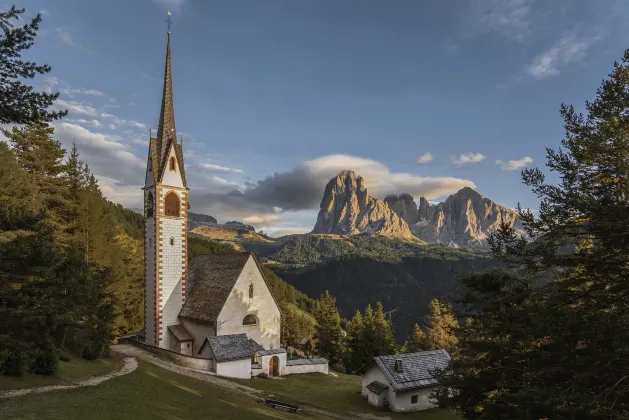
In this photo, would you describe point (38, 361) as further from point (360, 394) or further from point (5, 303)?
point (360, 394)

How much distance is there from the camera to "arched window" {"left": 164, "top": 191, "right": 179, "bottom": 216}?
3503cm

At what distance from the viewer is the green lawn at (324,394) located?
26.7 m

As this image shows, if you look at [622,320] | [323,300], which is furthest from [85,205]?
[323,300]

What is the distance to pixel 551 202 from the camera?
1173 centimetres

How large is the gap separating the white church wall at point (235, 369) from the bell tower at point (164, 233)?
23.5ft

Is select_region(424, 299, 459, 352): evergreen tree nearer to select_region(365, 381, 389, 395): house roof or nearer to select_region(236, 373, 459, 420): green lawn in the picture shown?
select_region(236, 373, 459, 420): green lawn

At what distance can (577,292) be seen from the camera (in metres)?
11.1

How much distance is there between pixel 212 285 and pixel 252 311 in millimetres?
4482

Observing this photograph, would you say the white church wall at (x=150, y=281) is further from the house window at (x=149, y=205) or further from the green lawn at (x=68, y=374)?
the green lawn at (x=68, y=374)

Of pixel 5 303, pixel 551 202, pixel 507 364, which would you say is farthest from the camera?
pixel 5 303

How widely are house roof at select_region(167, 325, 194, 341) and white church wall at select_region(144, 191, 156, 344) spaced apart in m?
1.77

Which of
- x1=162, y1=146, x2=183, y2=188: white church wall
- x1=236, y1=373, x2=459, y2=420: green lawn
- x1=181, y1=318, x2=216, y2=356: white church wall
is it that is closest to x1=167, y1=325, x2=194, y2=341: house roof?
x1=181, y1=318, x2=216, y2=356: white church wall

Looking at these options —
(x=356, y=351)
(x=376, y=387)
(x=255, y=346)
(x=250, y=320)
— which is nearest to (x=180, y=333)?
(x=250, y=320)

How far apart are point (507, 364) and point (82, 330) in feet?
79.4
